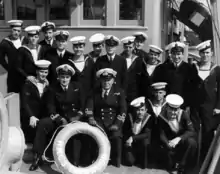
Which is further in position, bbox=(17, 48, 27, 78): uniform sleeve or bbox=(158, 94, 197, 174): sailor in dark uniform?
bbox=(17, 48, 27, 78): uniform sleeve

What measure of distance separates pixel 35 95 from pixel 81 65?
73 cm

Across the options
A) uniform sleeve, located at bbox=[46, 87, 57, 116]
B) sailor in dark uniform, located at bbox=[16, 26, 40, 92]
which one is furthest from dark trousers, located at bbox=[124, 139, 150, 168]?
sailor in dark uniform, located at bbox=[16, 26, 40, 92]

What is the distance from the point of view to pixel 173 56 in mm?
4727

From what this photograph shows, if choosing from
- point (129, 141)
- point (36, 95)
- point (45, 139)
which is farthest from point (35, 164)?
point (129, 141)

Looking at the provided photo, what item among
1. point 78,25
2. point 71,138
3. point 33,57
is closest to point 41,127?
point 71,138

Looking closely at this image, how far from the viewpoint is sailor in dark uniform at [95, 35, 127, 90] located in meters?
4.91

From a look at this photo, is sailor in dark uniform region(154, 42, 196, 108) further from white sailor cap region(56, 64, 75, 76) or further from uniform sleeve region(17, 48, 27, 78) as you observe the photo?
uniform sleeve region(17, 48, 27, 78)

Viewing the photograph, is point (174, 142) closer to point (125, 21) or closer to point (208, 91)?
point (208, 91)

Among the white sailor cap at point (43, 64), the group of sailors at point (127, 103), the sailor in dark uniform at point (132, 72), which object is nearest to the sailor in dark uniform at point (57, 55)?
the group of sailors at point (127, 103)

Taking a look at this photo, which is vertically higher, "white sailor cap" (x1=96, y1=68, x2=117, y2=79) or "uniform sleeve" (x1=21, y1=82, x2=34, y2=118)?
"white sailor cap" (x1=96, y1=68, x2=117, y2=79)

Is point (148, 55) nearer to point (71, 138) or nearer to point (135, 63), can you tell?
point (135, 63)

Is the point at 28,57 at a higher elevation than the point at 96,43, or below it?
below

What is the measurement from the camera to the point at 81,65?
495cm

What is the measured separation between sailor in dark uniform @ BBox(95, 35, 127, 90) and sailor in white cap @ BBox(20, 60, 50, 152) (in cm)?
72
